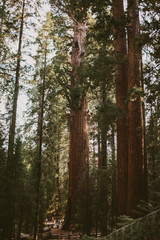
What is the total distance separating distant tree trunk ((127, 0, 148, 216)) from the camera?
5.87m

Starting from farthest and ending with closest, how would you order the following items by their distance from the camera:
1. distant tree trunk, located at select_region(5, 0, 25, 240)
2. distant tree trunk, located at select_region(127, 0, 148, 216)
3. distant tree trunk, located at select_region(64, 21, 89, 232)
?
distant tree trunk, located at select_region(64, 21, 89, 232)
distant tree trunk, located at select_region(5, 0, 25, 240)
distant tree trunk, located at select_region(127, 0, 148, 216)

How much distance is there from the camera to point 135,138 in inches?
244

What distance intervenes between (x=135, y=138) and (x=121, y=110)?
1.49 m

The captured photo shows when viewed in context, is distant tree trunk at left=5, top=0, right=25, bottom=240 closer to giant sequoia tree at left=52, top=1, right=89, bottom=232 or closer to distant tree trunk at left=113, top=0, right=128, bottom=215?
giant sequoia tree at left=52, top=1, right=89, bottom=232

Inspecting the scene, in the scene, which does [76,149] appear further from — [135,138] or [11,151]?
[135,138]

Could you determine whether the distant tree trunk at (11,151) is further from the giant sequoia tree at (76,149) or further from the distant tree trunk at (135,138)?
the distant tree trunk at (135,138)

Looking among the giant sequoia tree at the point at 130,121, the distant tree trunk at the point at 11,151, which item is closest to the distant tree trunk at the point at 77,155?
the distant tree trunk at the point at 11,151

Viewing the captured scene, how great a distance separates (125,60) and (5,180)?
6478 millimetres

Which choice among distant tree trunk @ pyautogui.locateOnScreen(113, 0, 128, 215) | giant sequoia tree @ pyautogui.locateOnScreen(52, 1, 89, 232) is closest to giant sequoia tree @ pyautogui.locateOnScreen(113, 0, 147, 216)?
distant tree trunk @ pyautogui.locateOnScreen(113, 0, 128, 215)

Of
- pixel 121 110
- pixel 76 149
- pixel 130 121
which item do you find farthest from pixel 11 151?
A: pixel 130 121

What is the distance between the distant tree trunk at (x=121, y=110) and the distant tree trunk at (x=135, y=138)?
0.42 meters

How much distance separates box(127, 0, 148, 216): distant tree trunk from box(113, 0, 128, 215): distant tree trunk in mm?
425

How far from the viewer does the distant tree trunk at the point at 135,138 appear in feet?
19.2

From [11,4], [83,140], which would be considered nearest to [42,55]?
[11,4]
